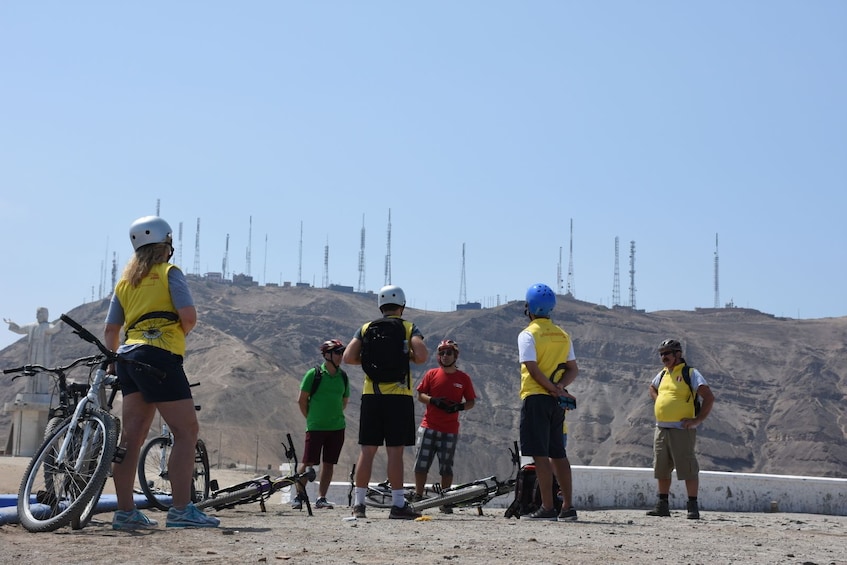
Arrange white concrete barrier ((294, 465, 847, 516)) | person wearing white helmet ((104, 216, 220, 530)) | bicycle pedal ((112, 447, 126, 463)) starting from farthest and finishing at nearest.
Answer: white concrete barrier ((294, 465, 847, 516))
bicycle pedal ((112, 447, 126, 463))
person wearing white helmet ((104, 216, 220, 530))

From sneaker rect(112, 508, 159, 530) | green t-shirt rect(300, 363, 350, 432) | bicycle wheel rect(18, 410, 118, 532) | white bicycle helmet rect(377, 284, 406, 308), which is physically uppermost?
white bicycle helmet rect(377, 284, 406, 308)

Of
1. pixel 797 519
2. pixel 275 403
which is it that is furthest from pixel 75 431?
pixel 275 403

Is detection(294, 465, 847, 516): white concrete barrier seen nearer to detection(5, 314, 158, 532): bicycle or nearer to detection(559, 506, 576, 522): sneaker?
detection(559, 506, 576, 522): sneaker

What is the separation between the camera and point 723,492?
1358 cm

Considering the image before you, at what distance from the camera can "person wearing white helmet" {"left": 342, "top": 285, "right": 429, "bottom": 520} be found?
871cm

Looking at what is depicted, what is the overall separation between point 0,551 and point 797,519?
839 centimetres

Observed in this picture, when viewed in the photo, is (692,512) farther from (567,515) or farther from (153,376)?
(153,376)

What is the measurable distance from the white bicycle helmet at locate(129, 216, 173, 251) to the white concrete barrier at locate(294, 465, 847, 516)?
664 centimetres

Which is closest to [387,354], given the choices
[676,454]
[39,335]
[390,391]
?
[390,391]

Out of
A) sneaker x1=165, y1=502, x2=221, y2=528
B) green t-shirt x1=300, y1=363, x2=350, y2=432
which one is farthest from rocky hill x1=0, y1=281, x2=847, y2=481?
sneaker x1=165, y1=502, x2=221, y2=528

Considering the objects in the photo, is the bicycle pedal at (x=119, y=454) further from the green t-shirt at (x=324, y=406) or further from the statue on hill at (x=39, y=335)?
the statue on hill at (x=39, y=335)

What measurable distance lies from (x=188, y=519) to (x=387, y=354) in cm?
211

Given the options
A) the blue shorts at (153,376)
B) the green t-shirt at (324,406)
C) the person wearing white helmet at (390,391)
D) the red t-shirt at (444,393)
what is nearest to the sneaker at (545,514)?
the person wearing white helmet at (390,391)

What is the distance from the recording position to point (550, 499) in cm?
911
